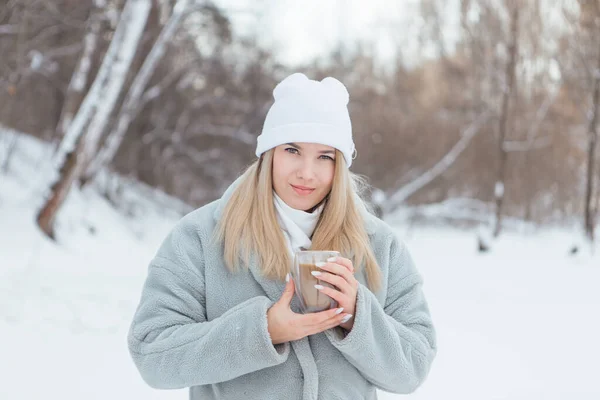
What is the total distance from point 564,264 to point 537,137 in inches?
370

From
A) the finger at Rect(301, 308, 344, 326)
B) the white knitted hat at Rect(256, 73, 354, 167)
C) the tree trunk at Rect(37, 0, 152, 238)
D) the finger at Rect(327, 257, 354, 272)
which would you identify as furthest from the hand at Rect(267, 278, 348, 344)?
the tree trunk at Rect(37, 0, 152, 238)

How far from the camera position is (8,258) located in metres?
6.77

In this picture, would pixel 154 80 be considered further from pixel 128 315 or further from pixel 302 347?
pixel 302 347

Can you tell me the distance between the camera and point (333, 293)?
1.54 metres

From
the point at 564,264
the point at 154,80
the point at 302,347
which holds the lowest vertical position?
the point at 564,264

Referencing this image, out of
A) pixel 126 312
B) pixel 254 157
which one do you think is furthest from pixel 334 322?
pixel 126 312

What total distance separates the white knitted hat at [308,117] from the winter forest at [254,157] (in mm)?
1935

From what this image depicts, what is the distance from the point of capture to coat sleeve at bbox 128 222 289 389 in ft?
5.17

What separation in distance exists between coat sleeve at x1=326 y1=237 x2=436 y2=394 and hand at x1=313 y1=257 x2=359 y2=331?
0.03m

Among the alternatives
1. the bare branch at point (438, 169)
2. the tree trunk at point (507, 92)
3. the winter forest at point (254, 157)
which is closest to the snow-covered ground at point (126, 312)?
the winter forest at point (254, 157)

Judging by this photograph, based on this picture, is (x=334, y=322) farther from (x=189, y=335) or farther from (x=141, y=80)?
(x=141, y=80)

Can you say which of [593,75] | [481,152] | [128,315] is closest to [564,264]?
[593,75]

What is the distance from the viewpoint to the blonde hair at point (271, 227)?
1.74 metres

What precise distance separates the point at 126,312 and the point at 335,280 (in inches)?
192
